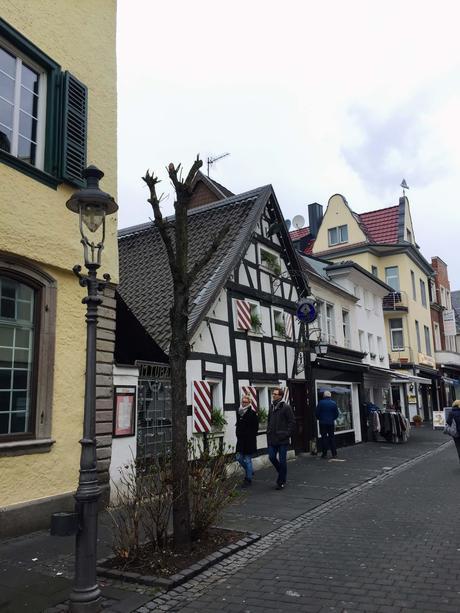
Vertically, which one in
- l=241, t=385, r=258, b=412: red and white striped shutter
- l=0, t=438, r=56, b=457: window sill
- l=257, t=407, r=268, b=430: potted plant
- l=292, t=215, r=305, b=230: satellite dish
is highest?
l=292, t=215, r=305, b=230: satellite dish

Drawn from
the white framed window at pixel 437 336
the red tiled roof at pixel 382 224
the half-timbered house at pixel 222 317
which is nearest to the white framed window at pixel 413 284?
the red tiled roof at pixel 382 224

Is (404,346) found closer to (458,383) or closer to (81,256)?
(458,383)

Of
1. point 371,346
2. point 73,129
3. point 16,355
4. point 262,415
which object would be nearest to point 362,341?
point 371,346

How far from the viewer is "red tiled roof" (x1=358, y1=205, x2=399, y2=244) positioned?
111 feet

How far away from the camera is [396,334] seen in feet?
108

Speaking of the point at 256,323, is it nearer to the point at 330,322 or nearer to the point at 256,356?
the point at 256,356

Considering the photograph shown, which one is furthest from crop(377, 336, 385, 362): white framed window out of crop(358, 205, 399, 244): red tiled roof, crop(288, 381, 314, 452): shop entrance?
crop(288, 381, 314, 452): shop entrance

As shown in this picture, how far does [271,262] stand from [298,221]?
19846mm

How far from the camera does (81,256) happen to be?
8.06m

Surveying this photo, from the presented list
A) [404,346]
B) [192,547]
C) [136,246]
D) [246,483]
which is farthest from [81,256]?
[404,346]

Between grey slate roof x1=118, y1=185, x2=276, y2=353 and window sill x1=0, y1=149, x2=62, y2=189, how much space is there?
4.24m

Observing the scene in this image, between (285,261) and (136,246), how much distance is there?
4505mm

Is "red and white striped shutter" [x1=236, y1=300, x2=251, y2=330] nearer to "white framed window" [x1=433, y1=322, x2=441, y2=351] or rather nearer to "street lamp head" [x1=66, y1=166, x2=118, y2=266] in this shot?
"street lamp head" [x1=66, y1=166, x2=118, y2=266]

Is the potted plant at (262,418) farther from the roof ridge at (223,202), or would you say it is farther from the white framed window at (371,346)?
the white framed window at (371,346)
